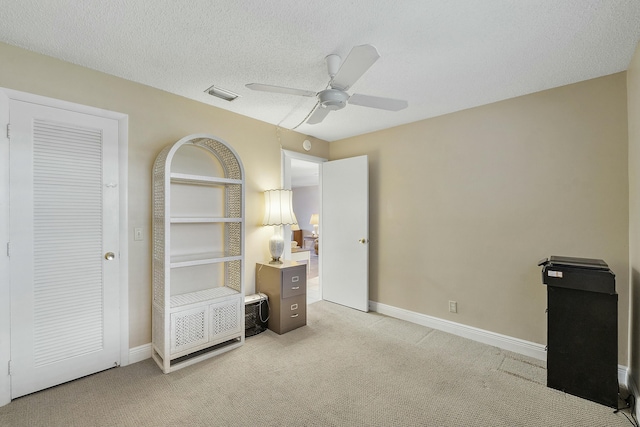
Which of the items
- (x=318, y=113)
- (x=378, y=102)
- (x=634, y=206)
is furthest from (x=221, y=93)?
(x=634, y=206)

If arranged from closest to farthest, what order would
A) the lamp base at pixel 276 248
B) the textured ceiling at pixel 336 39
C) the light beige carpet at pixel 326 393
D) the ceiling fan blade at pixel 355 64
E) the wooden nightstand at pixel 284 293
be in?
1. the ceiling fan blade at pixel 355 64
2. the textured ceiling at pixel 336 39
3. the light beige carpet at pixel 326 393
4. the wooden nightstand at pixel 284 293
5. the lamp base at pixel 276 248

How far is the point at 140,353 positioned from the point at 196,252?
0.96 metres

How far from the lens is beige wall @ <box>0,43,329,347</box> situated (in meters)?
2.06

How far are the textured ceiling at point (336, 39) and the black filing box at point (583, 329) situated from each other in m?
1.51

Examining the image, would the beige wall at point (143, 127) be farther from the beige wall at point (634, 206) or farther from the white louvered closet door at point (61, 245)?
the beige wall at point (634, 206)

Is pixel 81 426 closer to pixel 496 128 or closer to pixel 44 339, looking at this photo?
pixel 44 339

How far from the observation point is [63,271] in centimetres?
214

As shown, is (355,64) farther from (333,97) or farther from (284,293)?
(284,293)

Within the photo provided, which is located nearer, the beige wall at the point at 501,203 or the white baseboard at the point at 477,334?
the beige wall at the point at 501,203

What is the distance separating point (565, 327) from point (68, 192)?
12.4 feet

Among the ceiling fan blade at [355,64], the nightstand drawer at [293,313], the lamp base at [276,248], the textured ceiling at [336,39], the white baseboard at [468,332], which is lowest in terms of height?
the white baseboard at [468,332]

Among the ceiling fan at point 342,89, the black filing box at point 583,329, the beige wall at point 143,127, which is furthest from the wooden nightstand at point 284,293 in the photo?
the black filing box at point 583,329

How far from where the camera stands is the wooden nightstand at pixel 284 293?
3031mm

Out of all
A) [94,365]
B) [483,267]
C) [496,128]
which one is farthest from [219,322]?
[496,128]
